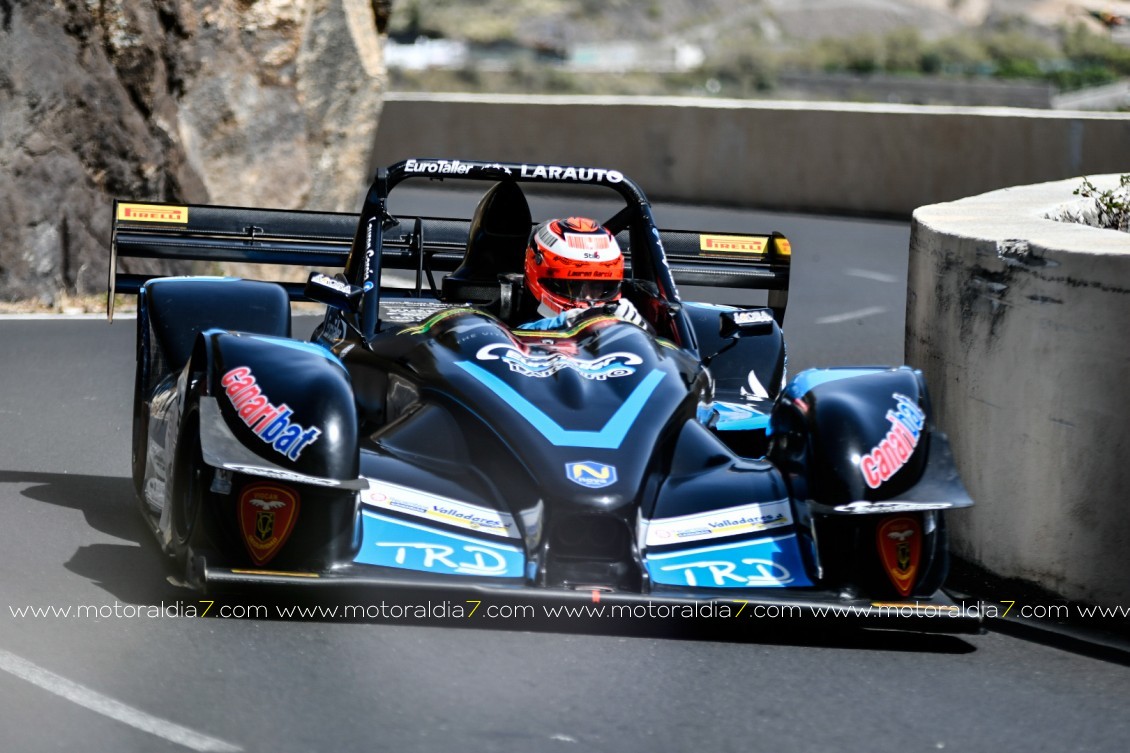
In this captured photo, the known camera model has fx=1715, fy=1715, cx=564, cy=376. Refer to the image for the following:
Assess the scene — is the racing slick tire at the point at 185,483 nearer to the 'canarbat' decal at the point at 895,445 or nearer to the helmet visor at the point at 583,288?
the helmet visor at the point at 583,288

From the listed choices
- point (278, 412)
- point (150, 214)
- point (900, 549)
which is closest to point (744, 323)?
point (900, 549)

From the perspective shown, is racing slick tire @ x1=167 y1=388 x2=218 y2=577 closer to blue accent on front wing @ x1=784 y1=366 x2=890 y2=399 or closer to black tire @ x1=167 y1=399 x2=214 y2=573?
black tire @ x1=167 y1=399 x2=214 y2=573

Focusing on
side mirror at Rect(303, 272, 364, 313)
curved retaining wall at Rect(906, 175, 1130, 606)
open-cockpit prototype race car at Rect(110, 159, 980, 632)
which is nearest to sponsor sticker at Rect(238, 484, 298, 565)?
open-cockpit prototype race car at Rect(110, 159, 980, 632)

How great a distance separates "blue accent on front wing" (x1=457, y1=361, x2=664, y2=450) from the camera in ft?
19.1

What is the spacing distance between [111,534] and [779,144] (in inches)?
706

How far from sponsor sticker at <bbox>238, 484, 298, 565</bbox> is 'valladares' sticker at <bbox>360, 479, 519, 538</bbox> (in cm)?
29

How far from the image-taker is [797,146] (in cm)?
2338

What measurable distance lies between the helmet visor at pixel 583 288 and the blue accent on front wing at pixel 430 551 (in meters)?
1.71

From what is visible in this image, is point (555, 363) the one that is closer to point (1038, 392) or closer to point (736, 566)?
point (736, 566)

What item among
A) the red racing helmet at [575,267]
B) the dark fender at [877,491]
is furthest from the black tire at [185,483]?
the dark fender at [877,491]

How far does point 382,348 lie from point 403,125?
878 inches

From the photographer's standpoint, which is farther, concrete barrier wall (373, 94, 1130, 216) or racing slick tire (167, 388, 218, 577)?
concrete barrier wall (373, 94, 1130, 216)

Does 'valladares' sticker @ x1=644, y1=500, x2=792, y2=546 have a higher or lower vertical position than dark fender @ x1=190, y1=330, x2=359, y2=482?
lower

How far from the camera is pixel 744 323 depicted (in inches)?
280
